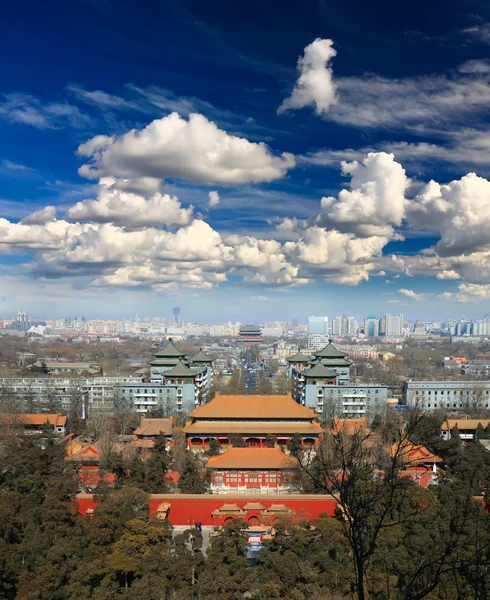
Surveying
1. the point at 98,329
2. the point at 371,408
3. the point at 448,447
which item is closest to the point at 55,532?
the point at 448,447

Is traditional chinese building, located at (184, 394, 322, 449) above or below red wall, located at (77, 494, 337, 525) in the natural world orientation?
above

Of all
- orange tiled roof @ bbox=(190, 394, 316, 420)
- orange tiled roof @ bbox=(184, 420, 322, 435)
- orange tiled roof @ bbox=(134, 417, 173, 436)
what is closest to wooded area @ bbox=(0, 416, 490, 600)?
orange tiled roof @ bbox=(184, 420, 322, 435)

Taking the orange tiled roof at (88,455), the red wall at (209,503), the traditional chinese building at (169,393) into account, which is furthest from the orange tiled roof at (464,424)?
the orange tiled roof at (88,455)

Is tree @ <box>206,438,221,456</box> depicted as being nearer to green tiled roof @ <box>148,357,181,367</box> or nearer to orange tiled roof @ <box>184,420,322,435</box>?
orange tiled roof @ <box>184,420,322,435</box>

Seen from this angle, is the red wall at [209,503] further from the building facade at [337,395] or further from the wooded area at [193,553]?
the building facade at [337,395]

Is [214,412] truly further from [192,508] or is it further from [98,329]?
[98,329]

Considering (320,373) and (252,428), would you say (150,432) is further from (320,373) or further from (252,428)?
(320,373)
